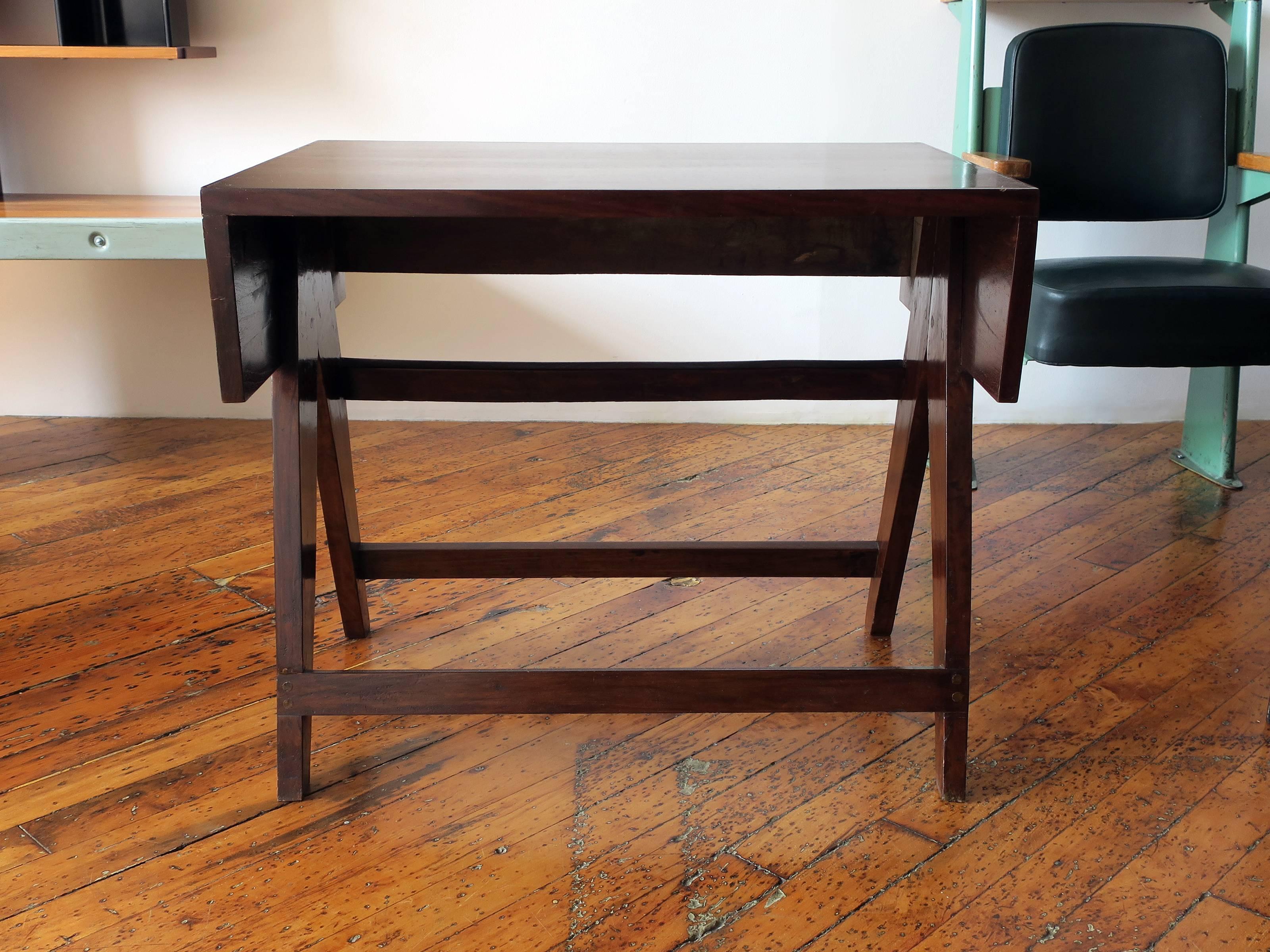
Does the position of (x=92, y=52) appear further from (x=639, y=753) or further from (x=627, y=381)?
(x=639, y=753)

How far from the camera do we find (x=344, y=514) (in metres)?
1.72

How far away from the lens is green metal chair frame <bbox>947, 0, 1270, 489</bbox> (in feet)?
8.03

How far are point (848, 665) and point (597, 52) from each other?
176 centimetres

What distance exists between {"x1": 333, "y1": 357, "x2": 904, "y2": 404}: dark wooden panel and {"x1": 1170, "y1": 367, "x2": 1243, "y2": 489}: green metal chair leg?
1244 millimetres

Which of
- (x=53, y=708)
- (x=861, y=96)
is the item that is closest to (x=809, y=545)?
(x=53, y=708)

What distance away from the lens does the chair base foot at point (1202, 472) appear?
101 inches

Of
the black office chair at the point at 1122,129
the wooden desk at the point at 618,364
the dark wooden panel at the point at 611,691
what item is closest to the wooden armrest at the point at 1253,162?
the black office chair at the point at 1122,129

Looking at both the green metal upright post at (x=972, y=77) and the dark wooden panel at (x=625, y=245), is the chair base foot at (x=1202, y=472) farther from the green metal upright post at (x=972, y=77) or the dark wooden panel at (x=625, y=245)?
the dark wooden panel at (x=625, y=245)

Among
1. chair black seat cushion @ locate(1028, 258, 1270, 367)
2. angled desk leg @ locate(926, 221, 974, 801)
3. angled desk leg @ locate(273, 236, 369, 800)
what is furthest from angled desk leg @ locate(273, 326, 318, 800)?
chair black seat cushion @ locate(1028, 258, 1270, 367)

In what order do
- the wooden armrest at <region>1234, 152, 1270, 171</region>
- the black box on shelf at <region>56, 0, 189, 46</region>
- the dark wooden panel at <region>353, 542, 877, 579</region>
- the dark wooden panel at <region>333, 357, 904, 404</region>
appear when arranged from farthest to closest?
the black box on shelf at <region>56, 0, 189, 46</region> → the wooden armrest at <region>1234, 152, 1270, 171</region> → the dark wooden panel at <region>353, 542, 877, 579</region> → the dark wooden panel at <region>333, 357, 904, 404</region>

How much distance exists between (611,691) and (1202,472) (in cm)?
182

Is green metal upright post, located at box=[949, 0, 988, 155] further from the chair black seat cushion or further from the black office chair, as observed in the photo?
the chair black seat cushion

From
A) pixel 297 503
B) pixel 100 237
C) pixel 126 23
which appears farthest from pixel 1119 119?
pixel 126 23

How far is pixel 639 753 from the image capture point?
5.02 feet
